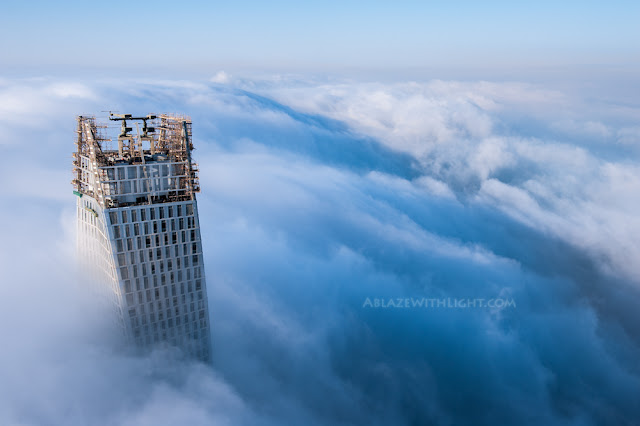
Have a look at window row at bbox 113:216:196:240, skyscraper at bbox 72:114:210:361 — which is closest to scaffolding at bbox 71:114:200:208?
skyscraper at bbox 72:114:210:361

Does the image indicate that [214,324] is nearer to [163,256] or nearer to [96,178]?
[163,256]

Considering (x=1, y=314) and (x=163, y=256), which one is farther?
(x=1, y=314)

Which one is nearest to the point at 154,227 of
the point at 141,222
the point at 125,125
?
the point at 141,222

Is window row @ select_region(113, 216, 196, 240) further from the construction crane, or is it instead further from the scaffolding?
the construction crane

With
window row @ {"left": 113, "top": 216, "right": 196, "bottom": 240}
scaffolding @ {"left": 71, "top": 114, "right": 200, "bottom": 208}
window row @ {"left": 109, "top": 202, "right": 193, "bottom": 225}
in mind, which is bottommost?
window row @ {"left": 113, "top": 216, "right": 196, "bottom": 240}

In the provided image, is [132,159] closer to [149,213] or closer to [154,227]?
[149,213]

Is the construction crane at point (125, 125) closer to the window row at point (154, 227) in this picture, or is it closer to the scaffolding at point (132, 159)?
the scaffolding at point (132, 159)

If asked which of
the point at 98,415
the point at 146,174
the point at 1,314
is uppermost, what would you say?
the point at 146,174

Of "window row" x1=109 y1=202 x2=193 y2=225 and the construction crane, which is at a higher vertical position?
the construction crane

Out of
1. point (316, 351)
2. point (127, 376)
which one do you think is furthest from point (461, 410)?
point (127, 376)
